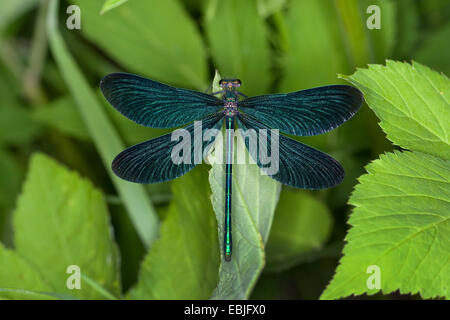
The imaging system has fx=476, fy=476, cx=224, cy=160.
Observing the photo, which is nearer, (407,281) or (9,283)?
(407,281)

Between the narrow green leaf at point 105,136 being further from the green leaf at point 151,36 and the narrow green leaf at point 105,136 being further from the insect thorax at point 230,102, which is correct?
the insect thorax at point 230,102

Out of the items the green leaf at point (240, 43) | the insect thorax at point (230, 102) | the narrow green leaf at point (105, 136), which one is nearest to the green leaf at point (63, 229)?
the narrow green leaf at point (105, 136)

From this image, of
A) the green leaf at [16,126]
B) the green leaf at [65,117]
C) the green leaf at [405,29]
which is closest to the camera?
the green leaf at [65,117]

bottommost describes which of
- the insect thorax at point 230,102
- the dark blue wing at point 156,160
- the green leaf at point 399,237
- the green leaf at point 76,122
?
the green leaf at point 399,237

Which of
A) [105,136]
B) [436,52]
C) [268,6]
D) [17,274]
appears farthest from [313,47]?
[17,274]

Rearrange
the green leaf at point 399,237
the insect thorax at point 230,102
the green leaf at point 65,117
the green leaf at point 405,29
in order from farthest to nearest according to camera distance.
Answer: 1. the green leaf at point 405,29
2. the green leaf at point 65,117
3. the insect thorax at point 230,102
4. the green leaf at point 399,237

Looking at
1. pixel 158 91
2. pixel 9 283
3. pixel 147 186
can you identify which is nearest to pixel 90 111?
pixel 147 186

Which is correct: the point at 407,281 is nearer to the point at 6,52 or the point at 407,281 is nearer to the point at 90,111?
the point at 90,111
